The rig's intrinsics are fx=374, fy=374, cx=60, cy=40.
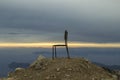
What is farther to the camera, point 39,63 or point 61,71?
point 39,63

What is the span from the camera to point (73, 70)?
1895 inches

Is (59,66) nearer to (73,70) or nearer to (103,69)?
(73,70)

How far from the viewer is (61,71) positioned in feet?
156

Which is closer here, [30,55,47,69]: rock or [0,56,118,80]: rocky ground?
[0,56,118,80]: rocky ground

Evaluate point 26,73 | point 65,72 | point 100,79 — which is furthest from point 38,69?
point 100,79

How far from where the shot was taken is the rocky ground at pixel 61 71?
47.0m

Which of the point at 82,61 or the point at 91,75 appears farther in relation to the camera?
the point at 82,61

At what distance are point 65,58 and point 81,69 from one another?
13.7 feet

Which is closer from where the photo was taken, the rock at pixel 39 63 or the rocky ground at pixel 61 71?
the rocky ground at pixel 61 71

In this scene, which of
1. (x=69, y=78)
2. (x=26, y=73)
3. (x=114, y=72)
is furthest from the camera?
(x=114, y=72)

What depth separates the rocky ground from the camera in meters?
47.0

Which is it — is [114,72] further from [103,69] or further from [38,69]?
[38,69]

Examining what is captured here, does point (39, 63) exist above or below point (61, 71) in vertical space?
above

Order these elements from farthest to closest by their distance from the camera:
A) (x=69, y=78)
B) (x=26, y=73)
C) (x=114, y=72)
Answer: (x=114, y=72) < (x=26, y=73) < (x=69, y=78)
